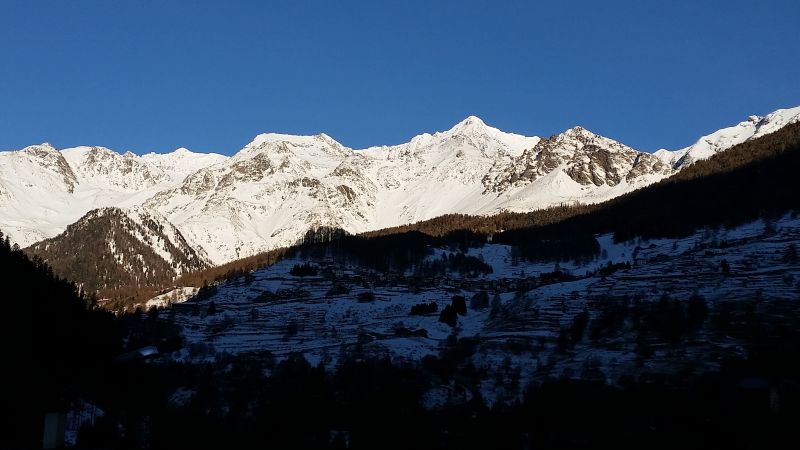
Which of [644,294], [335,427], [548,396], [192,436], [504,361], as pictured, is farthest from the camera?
[644,294]

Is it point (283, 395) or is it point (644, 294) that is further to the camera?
point (644, 294)

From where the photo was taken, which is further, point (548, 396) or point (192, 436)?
point (548, 396)

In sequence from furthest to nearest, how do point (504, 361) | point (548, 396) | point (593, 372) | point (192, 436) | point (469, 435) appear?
point (504, 361) → point (593, 372) → point (548, 396) → point (469, 435) → point (192, 436)

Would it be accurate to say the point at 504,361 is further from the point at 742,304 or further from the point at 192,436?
the point at 192,436

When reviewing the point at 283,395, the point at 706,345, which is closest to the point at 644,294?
the point at 706,345

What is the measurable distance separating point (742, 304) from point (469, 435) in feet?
264

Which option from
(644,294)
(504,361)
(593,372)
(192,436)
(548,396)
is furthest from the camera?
(644,294)

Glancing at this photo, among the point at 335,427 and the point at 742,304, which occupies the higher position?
the point at 742,304

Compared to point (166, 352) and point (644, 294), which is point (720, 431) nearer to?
point (644, 294)

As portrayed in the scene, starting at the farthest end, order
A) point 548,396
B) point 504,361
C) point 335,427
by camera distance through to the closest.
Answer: point 504,361
point 548,396
point 335,427

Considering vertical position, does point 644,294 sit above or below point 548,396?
above

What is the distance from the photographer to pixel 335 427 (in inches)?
4855

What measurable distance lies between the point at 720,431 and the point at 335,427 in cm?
4808

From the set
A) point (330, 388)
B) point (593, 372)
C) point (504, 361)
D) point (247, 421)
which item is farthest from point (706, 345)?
point (247, 421)
